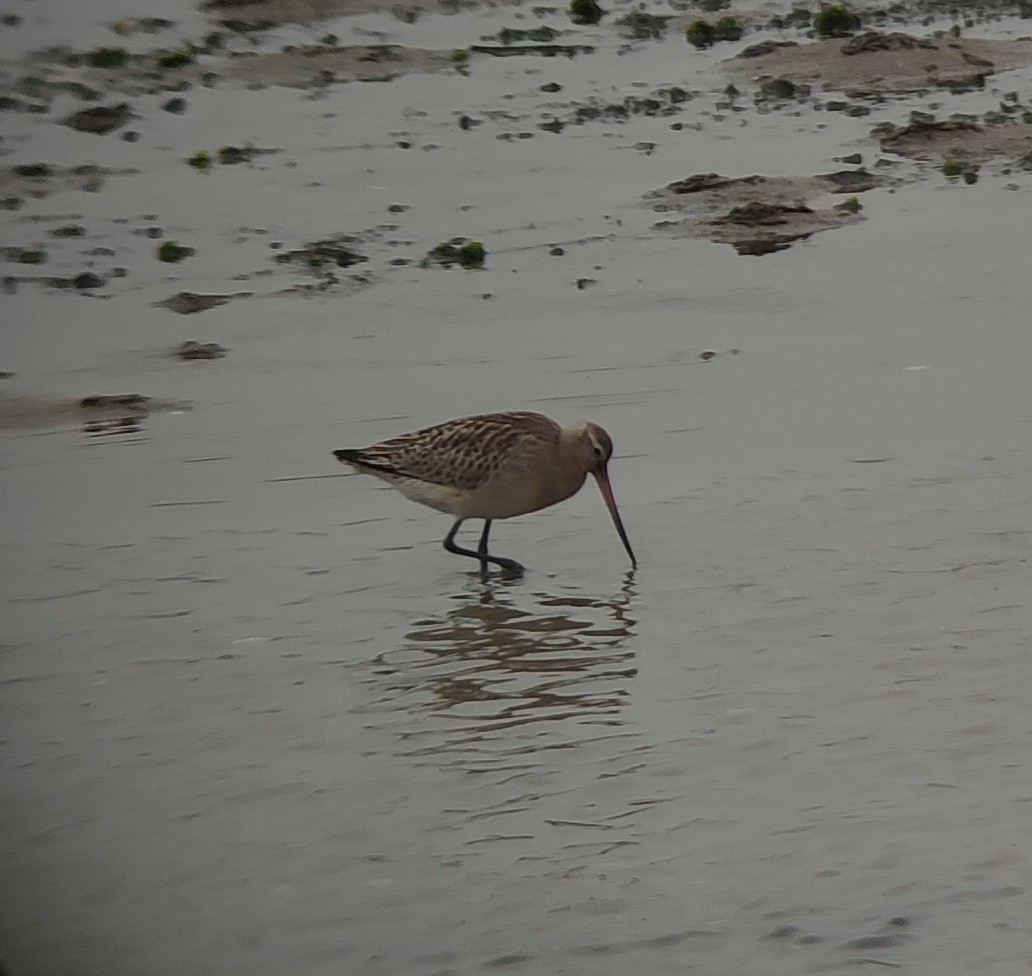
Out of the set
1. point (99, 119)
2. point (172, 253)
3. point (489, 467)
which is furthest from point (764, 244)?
point (99, 119)

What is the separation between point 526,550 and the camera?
26.4 ft

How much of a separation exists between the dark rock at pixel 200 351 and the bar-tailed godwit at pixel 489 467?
2536 millimetres

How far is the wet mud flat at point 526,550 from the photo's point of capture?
507cm

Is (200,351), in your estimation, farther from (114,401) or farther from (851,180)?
(851,180)

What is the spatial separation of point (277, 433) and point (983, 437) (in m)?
2.84

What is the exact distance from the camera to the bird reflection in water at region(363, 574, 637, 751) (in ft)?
20.6

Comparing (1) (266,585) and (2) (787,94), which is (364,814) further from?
(2) (787,94)

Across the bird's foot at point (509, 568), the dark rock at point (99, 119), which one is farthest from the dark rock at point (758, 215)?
the dark rock at point (99, 119)

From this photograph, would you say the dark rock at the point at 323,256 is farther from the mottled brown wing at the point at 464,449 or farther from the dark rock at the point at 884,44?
the dark rock at the point at 884,44

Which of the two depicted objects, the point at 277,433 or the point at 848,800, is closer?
the point at 848,800


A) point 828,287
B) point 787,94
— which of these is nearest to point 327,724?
point 828,287

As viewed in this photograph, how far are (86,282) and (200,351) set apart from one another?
5.17ft

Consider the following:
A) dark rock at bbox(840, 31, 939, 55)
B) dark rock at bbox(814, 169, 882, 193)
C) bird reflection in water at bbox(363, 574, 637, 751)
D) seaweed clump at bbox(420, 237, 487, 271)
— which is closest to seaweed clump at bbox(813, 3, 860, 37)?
dark rock at bbox(840, 31, 939, 55)

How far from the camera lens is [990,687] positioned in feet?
20.4
